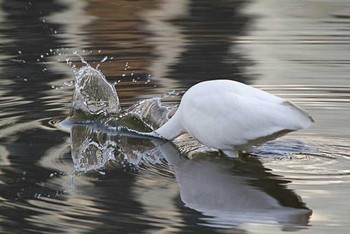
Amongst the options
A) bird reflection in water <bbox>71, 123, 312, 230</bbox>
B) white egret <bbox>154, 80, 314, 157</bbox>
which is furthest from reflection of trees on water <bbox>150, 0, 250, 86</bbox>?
white egret <bbox>154, 80, 314, 157</bbox>

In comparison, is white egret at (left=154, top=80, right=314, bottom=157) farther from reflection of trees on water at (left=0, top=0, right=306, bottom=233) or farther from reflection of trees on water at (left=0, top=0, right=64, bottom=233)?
reflection of trees on water at (left=0, top=0, right=64, bottom=233)

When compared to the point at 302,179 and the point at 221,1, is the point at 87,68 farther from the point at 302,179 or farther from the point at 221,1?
the point at 221,1

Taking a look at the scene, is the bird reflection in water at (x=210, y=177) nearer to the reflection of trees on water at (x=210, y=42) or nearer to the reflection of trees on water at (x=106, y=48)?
the reflection of trees on water at (x=106, y=48)

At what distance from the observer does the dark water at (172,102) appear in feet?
18.5

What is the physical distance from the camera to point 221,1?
11.9 meters

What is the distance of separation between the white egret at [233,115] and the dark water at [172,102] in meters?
0.16

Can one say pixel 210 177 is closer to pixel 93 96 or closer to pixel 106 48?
pixel 93 96

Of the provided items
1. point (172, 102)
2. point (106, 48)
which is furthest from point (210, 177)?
point (106, 48)

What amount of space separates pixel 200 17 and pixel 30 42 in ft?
5.88

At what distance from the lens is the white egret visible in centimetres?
630

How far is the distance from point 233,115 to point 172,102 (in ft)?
4.75

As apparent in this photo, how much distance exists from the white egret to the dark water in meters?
0.16

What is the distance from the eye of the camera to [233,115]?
256 inches

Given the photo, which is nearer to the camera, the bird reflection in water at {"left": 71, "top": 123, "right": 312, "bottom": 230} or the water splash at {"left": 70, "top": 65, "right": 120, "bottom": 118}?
the bird reflection in water at {"left": 71, "top": 123, "right": 312, "bottom": 230}
